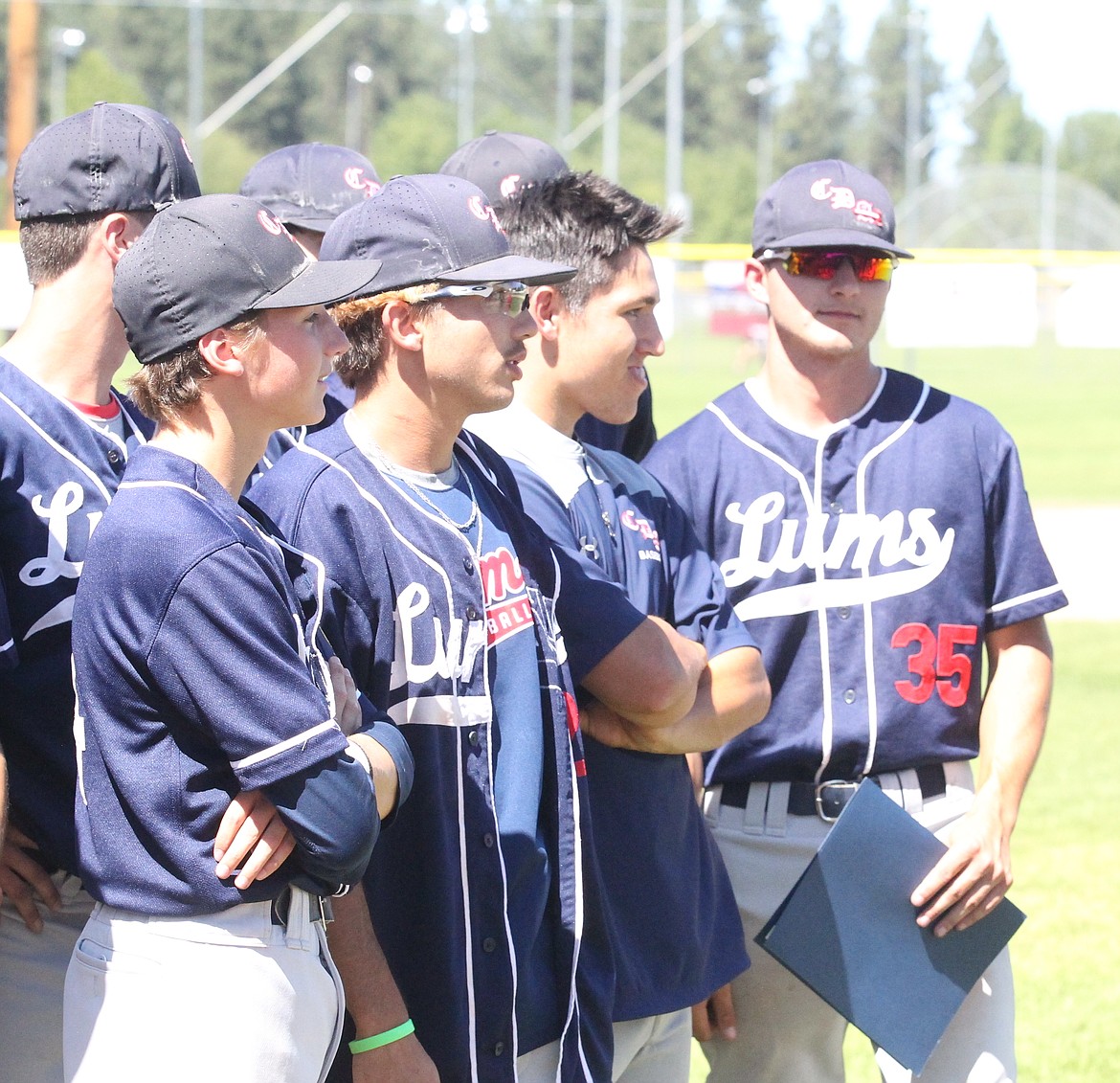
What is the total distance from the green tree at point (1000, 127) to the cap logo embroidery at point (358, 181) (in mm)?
51451

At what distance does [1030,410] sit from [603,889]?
2278cm

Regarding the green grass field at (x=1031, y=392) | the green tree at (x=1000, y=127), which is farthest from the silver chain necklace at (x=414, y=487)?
the green tree at (x=1000, y=127)

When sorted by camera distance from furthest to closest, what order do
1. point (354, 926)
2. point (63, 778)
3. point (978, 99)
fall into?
point (978, 99) → point (63, 778) → point (354, 926)

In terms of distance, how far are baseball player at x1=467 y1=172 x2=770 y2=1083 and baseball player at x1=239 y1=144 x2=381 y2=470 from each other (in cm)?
118

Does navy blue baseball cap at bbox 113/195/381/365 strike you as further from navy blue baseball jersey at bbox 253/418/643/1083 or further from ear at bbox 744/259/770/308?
ear at bbox 744/259/770/308

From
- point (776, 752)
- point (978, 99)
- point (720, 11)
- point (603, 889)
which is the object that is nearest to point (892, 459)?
point (776, 752)

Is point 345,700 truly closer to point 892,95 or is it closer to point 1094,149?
point 1094,149

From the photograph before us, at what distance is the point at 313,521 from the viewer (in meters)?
2.31

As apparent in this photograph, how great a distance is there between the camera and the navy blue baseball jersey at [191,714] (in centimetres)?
199

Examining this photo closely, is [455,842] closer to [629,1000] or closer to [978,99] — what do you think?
[629,1000]

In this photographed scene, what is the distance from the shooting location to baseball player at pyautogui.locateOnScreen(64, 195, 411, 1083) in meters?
2.00

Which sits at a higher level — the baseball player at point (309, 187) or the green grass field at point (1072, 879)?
the baseball player at point (309, 187)

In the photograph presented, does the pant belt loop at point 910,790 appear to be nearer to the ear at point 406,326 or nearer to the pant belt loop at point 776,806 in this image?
the pant belt loop at point 776,806

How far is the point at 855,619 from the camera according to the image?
10.8 feet
